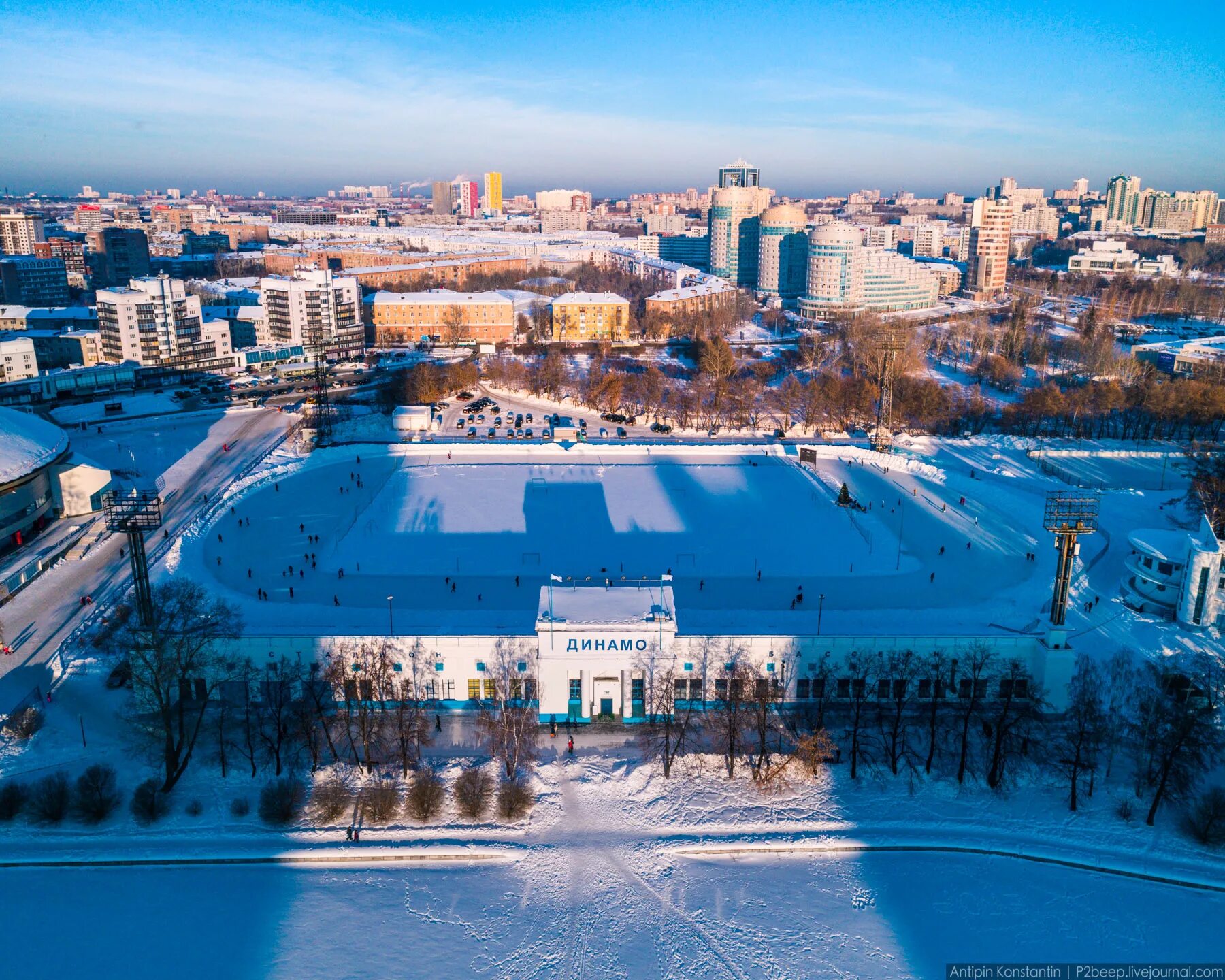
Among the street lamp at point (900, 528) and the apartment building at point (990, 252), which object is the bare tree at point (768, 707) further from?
the apartment building at point (990, 252)

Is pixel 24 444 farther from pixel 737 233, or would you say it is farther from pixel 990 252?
pixel 990 252

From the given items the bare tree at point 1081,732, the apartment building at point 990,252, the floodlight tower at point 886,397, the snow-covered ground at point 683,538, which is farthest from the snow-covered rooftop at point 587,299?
the bare tree at point 1081,732

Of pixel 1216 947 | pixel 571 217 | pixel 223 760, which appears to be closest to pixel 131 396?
pixel 223 760

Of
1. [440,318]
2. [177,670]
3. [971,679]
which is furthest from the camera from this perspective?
[440,318]

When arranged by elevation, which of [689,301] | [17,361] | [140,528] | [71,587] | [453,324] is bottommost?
[71,587]

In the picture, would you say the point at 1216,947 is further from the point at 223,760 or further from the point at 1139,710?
the point at 223,760

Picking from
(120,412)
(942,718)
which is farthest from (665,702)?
(120,412)
